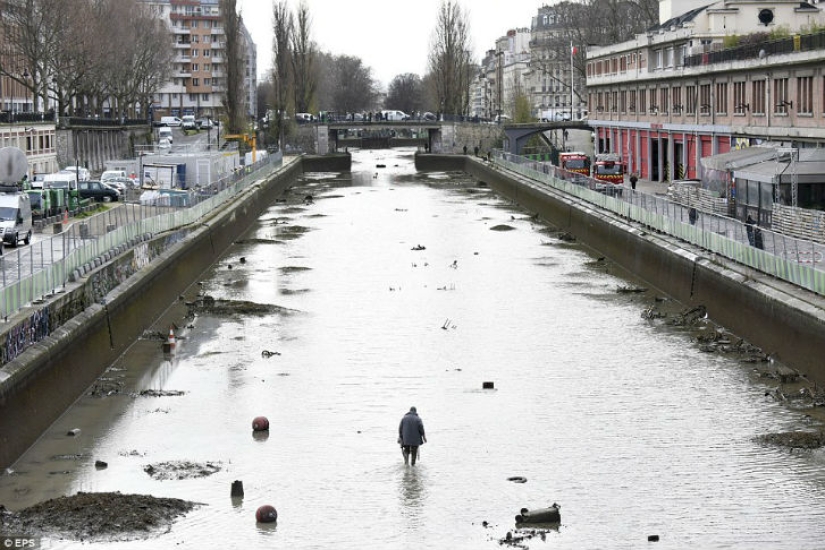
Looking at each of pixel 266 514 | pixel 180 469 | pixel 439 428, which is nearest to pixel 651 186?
pixel 439 428

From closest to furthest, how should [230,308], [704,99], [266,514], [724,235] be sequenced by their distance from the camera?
[266,514], [724,235], [230,308], [704,99]

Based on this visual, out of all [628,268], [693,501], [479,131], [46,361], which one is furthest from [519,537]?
[479,131]

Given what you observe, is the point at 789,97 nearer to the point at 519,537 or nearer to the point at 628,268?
the point at 628,268

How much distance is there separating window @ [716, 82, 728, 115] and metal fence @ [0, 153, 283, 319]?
81.0ft

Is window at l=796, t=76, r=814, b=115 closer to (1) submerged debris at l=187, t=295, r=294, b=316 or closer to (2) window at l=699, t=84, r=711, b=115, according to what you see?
(2) window at l=699, t=84, r=711, b=115

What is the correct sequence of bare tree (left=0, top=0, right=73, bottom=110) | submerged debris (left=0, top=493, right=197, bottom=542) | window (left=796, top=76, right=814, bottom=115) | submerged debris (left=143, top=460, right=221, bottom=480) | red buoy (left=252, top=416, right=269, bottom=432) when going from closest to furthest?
submerged debris (left=0, top=493, right=197, bottom=542)
submerged debris (left=143, top=460, right=221, bottom=480)
red buoy (left=252, top=416, right=269, bottom=432)
window (left=796, top=76, right=814, bottom=115)
bare tree (left=0, top=0, right=73, bottom=110)

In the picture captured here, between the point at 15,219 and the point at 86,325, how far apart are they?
622 inches

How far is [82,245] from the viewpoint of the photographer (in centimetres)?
3722

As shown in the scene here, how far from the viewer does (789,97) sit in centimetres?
5794

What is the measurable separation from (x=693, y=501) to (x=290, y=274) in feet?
105

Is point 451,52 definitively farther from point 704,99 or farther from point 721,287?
point 721,287

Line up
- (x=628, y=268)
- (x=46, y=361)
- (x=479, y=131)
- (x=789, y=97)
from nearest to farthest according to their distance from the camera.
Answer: (x=46, y=361), (x=628, y=268), (x=789, y=97), (x=479, y=131)

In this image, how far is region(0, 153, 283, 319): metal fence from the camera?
99.1 ft

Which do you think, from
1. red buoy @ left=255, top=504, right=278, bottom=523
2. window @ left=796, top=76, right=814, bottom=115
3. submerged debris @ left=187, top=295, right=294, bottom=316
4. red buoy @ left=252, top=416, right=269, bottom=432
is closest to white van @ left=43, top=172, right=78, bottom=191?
submerged debris @ left=187, top=295, right=294, bottom=316
